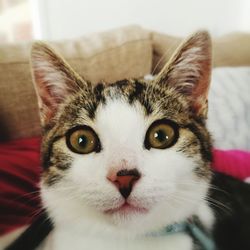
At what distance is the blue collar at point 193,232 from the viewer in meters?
0.69

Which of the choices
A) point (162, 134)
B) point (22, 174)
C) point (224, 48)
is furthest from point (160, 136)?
point (224, 48)

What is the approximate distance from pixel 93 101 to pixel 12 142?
530mm

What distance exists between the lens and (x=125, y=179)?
576mm

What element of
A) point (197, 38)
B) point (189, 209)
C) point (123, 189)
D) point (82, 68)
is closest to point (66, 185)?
point (123, 189)

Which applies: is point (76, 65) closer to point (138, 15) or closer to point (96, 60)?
point (96, 60)

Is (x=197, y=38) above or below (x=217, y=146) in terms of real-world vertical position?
above

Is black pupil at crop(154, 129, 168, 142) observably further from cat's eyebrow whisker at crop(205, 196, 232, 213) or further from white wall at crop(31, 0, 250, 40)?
white wall at crop(31, 0, 250, 40)

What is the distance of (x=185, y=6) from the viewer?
1891 mm

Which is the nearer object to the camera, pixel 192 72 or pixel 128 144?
pixel 128 144

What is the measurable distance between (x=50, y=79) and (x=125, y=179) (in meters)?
0.30

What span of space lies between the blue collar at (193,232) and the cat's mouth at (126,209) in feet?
0.32

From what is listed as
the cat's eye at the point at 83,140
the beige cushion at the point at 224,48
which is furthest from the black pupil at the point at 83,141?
the beige cushion at the point at 224,48

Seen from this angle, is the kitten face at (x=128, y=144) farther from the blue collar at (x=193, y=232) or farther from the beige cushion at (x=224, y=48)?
the beige cushion at (x=224, y=48)

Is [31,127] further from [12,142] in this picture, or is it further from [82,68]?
[82,68]
